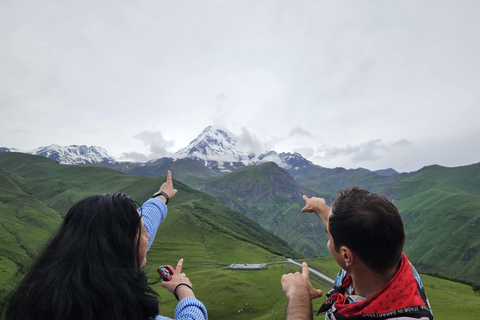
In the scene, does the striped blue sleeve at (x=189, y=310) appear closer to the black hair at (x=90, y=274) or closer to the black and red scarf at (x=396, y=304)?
the black hair at (x=90, y=274)

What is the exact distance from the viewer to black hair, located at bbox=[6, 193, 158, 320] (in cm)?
266

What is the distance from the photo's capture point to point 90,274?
2770 mm

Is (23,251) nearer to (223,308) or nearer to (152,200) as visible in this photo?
(223,308)

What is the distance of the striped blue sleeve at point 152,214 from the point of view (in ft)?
16.0

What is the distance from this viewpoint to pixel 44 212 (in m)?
144

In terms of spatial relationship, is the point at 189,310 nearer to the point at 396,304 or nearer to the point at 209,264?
the point at 396,304

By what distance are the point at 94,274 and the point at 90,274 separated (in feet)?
0.14

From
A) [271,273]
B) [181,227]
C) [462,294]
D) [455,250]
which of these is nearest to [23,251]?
[181,227]

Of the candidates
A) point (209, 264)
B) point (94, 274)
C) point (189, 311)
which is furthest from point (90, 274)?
point (209, 264)

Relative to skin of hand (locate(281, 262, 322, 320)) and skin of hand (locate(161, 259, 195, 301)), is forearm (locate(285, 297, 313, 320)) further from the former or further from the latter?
skin of hand (locate(161, 259, 195, 301))

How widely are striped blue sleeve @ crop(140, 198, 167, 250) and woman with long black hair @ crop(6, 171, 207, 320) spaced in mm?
1390

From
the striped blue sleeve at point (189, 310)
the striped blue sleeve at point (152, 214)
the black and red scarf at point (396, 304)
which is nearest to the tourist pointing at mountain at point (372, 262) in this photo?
the black and red scarf at point (396, 304)

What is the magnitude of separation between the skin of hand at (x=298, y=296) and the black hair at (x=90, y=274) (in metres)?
2.02

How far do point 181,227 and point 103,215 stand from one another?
140967mm
